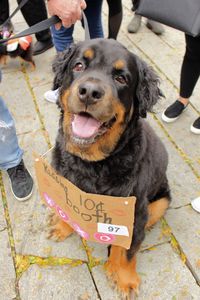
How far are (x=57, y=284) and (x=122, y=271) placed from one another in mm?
501

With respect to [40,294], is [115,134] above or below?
above

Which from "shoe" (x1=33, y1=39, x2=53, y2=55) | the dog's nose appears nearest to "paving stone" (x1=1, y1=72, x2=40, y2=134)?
"shoe" (x1=33, y1=39, x2=53, y2=55)

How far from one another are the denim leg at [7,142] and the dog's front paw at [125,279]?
139cm

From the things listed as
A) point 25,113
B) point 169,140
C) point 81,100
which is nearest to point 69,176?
point 81,100

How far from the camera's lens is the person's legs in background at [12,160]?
10.0 feet

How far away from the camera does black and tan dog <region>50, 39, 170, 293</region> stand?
78.9 inches

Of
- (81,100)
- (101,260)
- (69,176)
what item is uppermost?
(81,100)

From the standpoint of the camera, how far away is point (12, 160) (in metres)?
3.23

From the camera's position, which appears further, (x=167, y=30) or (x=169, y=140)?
(x=167, y=30)

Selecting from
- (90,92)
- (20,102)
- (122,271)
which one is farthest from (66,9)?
(20,102)

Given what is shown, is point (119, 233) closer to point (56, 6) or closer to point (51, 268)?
point (51, 268)

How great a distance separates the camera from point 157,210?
9.03ft

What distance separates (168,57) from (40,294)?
12.3 feet

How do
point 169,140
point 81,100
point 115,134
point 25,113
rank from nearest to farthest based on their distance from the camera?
1. point 81,100
2. point 115,134
3. point 169,140
4. point 25,113
